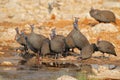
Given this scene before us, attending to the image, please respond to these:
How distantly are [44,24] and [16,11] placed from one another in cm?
242

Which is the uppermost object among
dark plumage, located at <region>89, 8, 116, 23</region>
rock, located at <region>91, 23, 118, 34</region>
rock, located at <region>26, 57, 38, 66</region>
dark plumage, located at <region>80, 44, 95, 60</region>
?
dark plumage, located at <region>89, 8, 116, 23</region>

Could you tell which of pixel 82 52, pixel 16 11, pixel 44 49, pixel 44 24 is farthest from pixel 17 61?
pixel 16 11

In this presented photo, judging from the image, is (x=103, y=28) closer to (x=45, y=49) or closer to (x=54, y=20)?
(x=54, y=20)

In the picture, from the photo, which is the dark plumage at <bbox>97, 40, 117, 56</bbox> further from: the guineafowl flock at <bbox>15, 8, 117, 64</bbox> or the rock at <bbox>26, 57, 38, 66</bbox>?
the rock at <bbox>26, 57, 38, 66</bbox>

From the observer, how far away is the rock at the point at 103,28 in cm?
2150

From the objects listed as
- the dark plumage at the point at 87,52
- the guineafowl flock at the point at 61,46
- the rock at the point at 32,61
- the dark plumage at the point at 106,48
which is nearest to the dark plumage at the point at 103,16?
the guineafowl flock at the point at 61,46

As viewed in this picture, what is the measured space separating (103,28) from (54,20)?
2981 mm

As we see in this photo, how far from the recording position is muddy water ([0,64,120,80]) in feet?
47.5

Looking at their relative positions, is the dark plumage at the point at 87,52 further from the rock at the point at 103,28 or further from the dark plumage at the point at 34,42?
the rock at the point at 103,28

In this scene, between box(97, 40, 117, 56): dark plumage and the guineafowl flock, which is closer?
the guineafowl flock

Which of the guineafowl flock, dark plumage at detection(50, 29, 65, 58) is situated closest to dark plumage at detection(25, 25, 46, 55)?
the guineafowl flock

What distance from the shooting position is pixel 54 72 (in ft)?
50.6

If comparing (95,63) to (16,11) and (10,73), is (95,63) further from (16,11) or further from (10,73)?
(16,11)

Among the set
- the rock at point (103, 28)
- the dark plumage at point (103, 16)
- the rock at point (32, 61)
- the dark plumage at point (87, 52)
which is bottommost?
the rock at point (32, 61)
